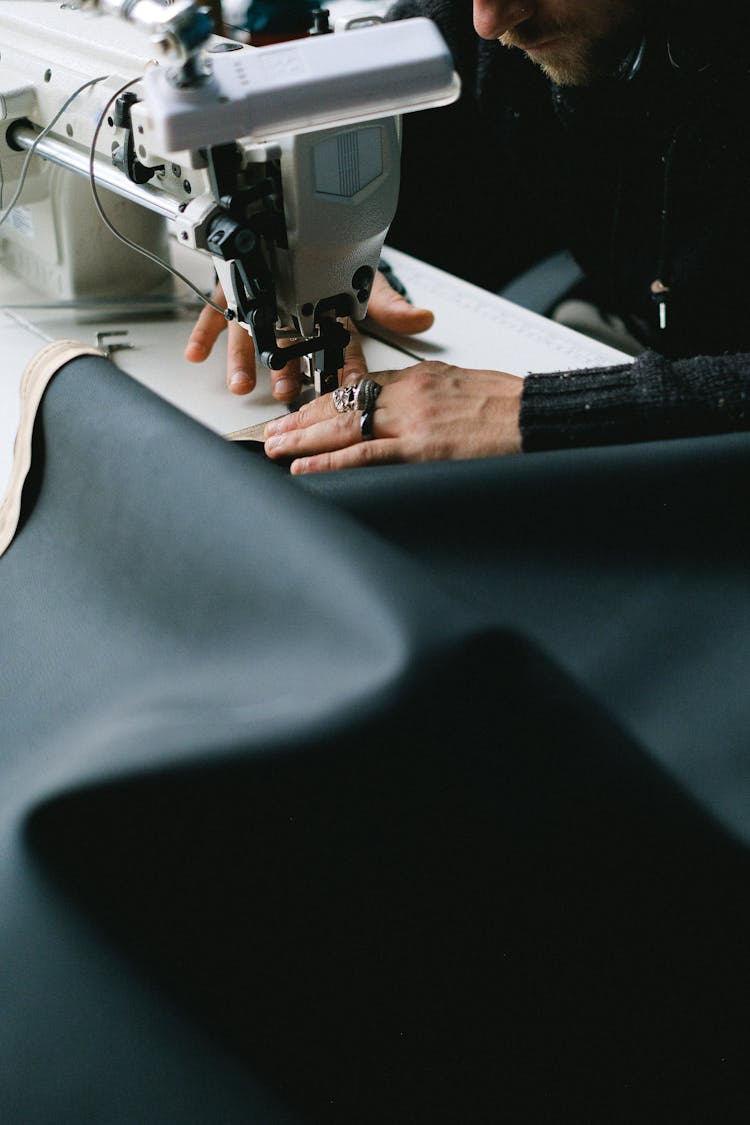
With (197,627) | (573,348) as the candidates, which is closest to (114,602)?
(197,627)

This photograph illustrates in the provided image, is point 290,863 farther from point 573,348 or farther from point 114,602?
point 573,348

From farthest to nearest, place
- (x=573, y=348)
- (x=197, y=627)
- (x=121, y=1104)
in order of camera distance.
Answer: (x=573, y=348), (x=197, y=627), (x=121, y=1104)

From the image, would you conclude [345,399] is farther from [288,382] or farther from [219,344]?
[219,344]

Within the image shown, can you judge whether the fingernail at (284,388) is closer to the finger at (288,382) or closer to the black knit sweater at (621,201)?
the finger at (288,382)

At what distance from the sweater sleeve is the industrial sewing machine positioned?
10.2 inches

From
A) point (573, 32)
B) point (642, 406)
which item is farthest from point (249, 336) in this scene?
point (573, 32)

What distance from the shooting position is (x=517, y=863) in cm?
60

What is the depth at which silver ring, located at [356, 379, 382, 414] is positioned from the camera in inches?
41.9

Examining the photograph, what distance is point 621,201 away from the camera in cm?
170

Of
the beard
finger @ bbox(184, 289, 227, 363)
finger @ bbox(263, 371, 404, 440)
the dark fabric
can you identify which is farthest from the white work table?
the dark fabric

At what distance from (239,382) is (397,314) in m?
0.26

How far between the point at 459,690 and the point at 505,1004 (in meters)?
0.20

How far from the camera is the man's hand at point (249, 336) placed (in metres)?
1.25

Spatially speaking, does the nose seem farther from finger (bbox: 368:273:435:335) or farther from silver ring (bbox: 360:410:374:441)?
silver ring (bbox: 360:410:374:441)
